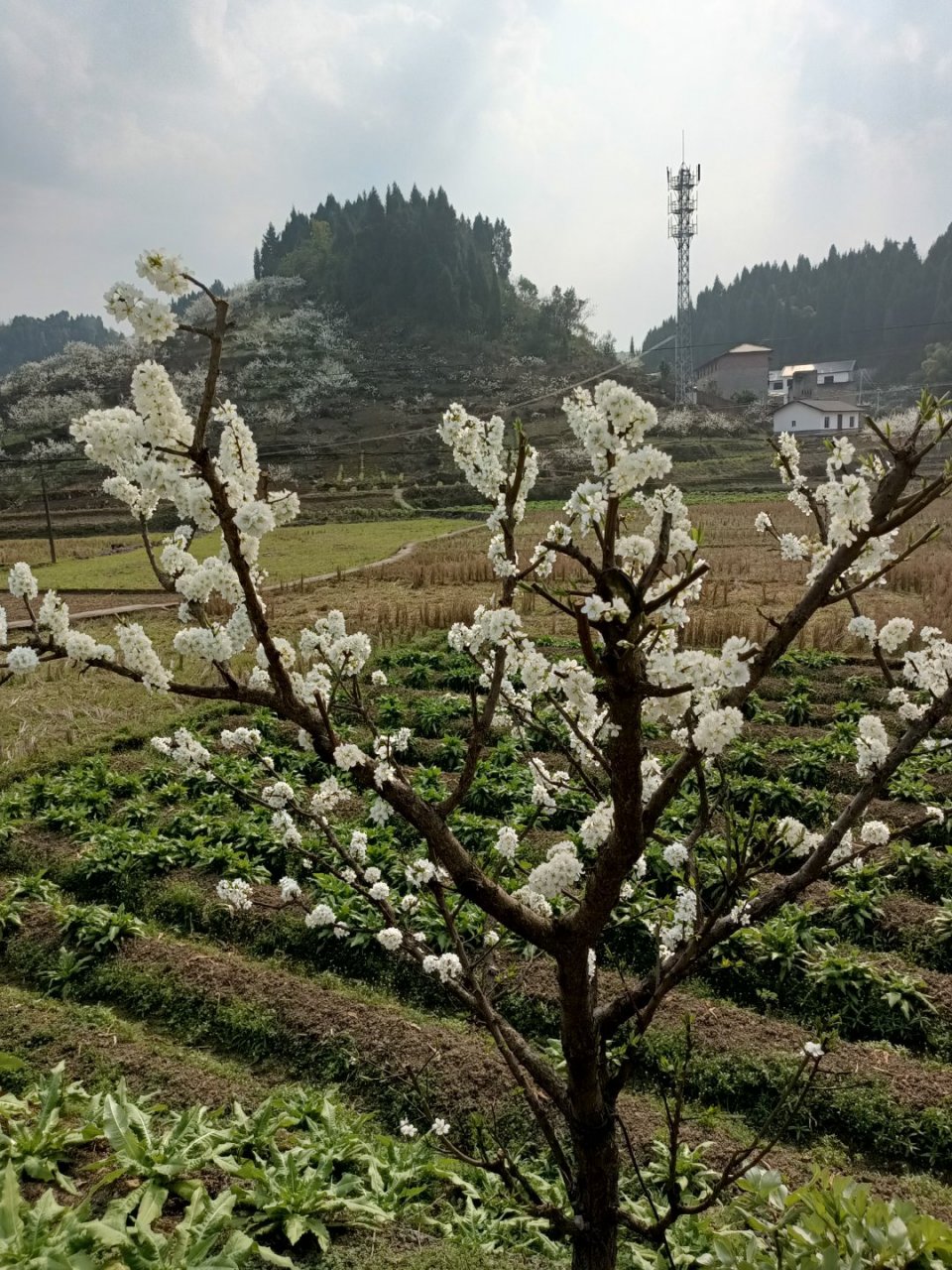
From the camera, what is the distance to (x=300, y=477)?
59625 mm

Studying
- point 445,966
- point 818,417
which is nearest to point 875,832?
point 445,966

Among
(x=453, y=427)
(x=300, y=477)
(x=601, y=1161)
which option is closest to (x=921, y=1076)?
(x=601, y=1161)

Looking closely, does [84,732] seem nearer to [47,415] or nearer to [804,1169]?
[804,1169]

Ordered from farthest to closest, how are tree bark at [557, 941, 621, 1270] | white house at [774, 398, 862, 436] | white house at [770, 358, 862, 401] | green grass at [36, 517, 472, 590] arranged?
1. white house at [770, 358, 862, 401]
2. white house at [774, 398, 862, 436]
3. green grass at [36, 517, 472, 590]
4. tree bark at [557, 941, 621, 1270]

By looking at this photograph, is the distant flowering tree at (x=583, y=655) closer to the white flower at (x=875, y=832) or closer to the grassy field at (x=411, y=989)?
the white flower at (x=875, y=832)

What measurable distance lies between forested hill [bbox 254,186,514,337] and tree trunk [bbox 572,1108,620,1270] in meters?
112

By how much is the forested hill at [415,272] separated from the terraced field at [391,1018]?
10728 centimetres

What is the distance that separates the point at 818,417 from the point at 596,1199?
77.9 meters

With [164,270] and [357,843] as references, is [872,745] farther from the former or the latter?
[164,270]

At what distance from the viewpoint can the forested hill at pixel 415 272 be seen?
353ft

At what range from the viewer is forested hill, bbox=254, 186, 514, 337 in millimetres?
107562

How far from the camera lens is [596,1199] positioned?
324 centimetres

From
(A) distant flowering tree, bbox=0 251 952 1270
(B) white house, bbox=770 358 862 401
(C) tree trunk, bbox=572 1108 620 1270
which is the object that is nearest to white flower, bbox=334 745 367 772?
(A) distant flowering tree, bbox=0 251 952 1270

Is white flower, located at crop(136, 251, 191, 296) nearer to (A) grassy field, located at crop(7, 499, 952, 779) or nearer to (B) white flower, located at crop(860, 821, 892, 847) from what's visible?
(B) white flower, located at crop(860, 821, 892, 847)
